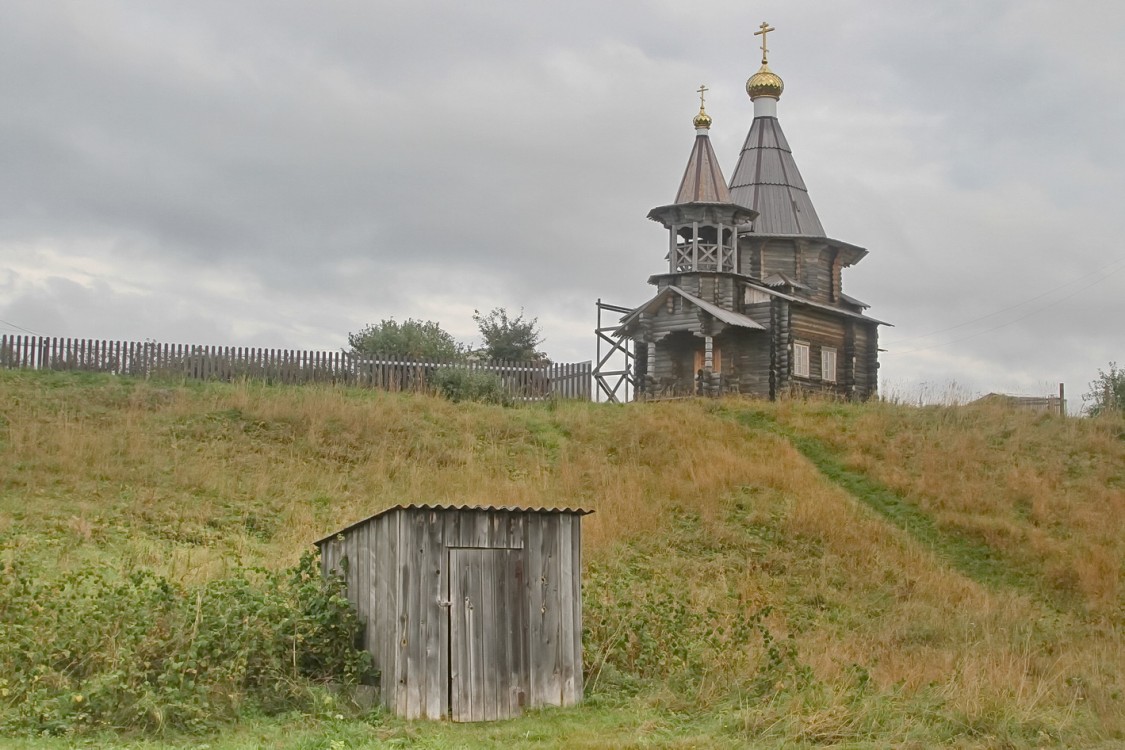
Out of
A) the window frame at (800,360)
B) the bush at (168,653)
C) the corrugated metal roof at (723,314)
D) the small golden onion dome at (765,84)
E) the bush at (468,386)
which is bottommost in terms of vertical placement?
the bush at (168,653)

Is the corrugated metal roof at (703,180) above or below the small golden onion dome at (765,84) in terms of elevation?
below

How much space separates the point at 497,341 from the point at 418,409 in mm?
14204

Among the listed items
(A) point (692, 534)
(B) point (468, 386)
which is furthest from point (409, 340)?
(A) point (692, 534)

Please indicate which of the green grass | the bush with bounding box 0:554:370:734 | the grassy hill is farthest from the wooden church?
the bush with bounding box 0:554:370:734

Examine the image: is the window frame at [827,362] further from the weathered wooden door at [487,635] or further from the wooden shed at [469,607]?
the weathered wooden door at [487,635]

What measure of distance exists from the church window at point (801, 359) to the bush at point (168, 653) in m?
30.8

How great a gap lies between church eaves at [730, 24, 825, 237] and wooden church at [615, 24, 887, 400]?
0.18 ft

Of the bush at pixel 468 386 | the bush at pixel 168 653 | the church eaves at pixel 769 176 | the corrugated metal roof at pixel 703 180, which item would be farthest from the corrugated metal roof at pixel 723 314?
the bush at pixel 168 653

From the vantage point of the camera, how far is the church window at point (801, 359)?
138 feet

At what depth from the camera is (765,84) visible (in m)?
48.1

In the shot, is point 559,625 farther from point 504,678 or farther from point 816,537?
point 816,537

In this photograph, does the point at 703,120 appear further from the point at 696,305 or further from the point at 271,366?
the point at 271,366

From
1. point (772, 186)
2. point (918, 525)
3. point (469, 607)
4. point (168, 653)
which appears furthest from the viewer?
point (772, 186)

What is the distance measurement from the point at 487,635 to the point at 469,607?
36 centimetres
